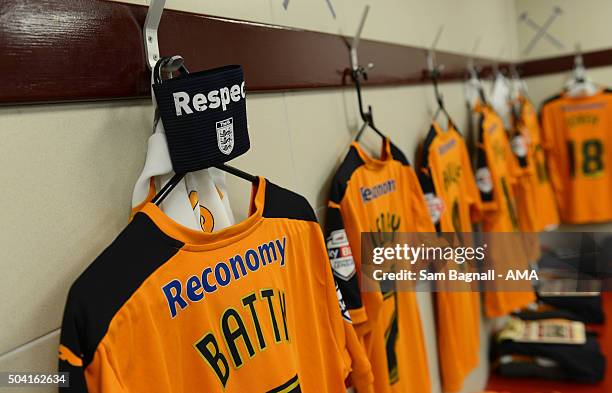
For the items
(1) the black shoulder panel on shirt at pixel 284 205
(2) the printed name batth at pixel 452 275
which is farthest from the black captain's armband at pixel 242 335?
(2) the printed name batth at pixel 452 275

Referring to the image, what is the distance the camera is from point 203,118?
695 mm

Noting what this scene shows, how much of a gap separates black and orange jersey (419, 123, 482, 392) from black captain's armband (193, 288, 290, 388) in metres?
0.80

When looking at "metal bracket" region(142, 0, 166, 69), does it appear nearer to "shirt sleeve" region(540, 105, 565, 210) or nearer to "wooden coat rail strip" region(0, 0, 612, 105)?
"wooden coat rail strip" region(0, 0, 612, 105)

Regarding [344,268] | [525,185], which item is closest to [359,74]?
[344,268]

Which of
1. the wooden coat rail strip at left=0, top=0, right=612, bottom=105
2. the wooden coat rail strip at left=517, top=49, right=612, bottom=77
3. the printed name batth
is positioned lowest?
the printed name batth

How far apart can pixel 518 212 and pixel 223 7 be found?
2.05 metres

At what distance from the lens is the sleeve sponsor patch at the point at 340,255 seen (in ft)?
3.49

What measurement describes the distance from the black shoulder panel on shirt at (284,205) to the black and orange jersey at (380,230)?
7.7 inches

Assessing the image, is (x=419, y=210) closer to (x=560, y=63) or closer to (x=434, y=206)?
(x=434, y=206)

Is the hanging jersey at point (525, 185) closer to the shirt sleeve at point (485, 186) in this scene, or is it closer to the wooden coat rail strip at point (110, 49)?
the shirt sleeve at point (485, 186)

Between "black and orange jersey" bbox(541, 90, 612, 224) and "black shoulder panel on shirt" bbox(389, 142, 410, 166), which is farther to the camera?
"black and orange jersey" bbox(541, 90, 612, 224)

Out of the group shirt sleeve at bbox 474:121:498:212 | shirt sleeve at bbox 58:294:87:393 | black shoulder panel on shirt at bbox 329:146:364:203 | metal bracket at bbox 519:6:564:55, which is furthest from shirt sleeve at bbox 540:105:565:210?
shirt sleeve at bbox 58:294:87:393

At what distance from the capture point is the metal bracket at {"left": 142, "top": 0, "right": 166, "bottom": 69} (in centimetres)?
70

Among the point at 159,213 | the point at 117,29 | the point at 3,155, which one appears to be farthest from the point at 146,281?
the point at 117,29
